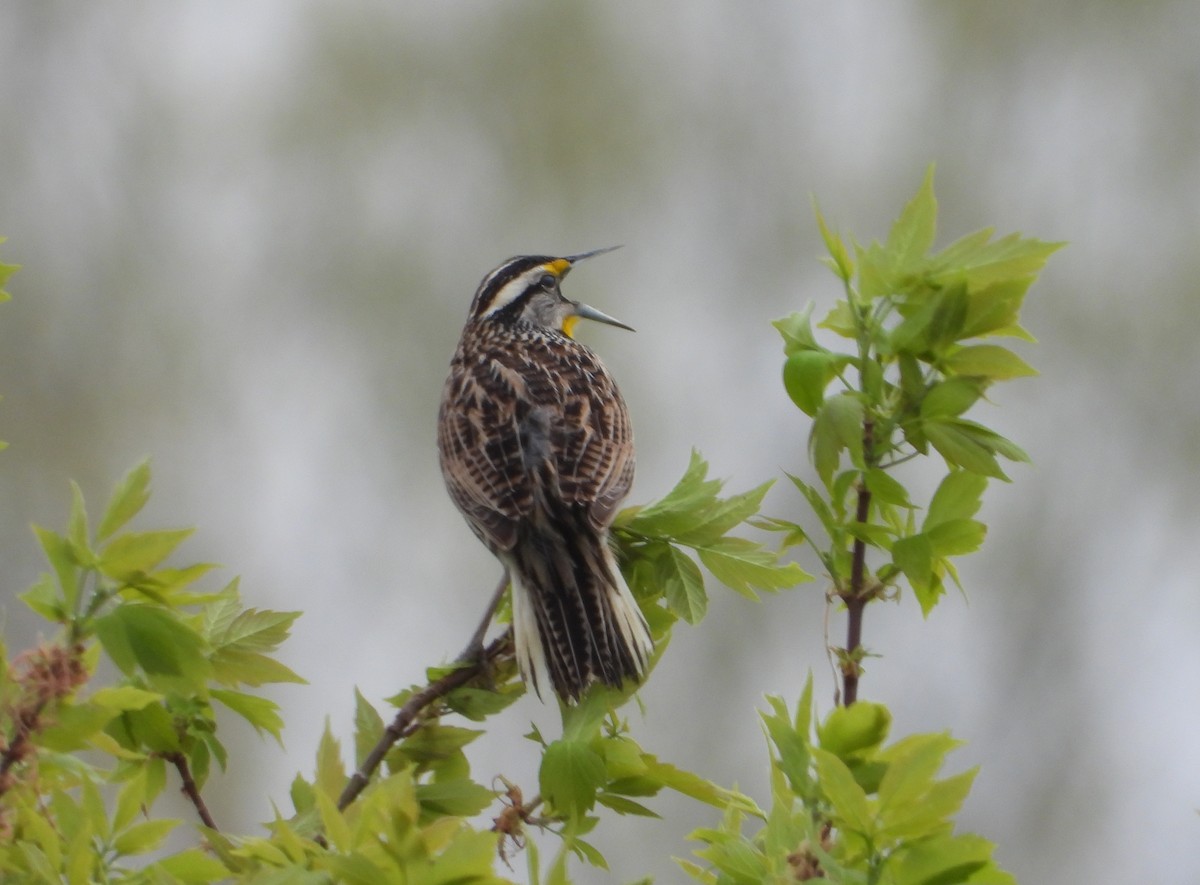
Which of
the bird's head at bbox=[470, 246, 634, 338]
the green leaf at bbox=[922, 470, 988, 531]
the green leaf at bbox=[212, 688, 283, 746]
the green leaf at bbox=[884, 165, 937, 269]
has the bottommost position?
the green leaf at bbox=[212, 688, 283, 746]

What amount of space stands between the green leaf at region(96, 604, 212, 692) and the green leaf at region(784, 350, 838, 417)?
0.53m

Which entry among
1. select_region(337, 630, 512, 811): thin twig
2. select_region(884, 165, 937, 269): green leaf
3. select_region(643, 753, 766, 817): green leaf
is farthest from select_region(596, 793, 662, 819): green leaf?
select_region(884, 165, 937, 269): green leaf

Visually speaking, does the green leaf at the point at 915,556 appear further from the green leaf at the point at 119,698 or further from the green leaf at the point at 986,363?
the green leaf at the point at 119,698

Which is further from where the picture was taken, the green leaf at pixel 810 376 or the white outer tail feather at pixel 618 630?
the white outer tail feather at pixel 618 630

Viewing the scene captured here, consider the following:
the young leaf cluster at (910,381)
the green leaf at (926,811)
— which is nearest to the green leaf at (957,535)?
the young leaf cluster at (910,381)

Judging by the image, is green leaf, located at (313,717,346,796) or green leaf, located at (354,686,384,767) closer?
green leaf, located at (313,717,346,796)

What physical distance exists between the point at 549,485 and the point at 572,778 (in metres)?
0.96

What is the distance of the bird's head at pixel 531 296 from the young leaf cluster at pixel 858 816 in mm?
2166

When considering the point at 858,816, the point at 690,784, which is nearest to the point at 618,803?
the point at 690,784

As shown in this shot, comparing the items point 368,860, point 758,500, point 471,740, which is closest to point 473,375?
point 758,500

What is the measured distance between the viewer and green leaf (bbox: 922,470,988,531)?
3.90 ft

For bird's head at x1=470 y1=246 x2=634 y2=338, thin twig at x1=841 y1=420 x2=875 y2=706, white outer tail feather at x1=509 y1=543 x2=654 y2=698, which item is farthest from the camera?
bird's head at x1=470 y1=246 x2=634 y2=338

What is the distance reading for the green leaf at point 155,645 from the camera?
0.89 m

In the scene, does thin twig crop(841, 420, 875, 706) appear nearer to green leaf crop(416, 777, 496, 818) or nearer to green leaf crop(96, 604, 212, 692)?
green leaf crop(416, 777, 496, 818)
